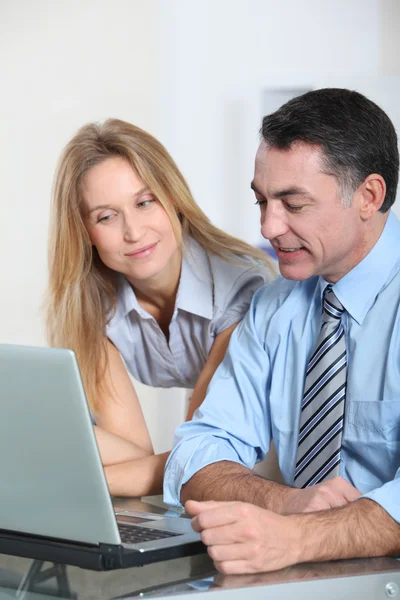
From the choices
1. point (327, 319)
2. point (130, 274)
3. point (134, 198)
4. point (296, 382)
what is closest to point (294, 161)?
point (327, 319)

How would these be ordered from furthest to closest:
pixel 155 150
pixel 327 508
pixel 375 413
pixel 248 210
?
pixel 248 210
pixel 155 150
pixel 375 413
pixel 327 508

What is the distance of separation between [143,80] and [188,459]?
10.6ft

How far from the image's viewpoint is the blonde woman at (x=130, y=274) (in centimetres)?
201

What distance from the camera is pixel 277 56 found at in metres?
4.48

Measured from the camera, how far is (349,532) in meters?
1.21

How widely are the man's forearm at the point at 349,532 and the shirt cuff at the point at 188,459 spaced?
0.39 m

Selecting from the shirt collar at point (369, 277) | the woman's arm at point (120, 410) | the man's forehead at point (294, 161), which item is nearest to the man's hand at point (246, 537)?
the shirt collar at point (369, 277)

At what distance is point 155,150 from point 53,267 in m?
0.39

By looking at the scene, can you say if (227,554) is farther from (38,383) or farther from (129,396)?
(129,396)

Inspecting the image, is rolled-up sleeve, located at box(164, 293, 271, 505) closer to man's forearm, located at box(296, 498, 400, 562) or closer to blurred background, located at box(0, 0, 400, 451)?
man's forearm, located at box(296, 498, 400, 562)

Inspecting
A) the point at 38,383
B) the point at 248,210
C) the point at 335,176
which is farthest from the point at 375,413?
the point at 248,210

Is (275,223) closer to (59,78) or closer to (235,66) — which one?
(235,66)

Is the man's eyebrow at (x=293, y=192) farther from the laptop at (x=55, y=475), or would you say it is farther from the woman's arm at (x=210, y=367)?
the laptop at (x=55, y=475)

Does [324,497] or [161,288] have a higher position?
[161,288]
